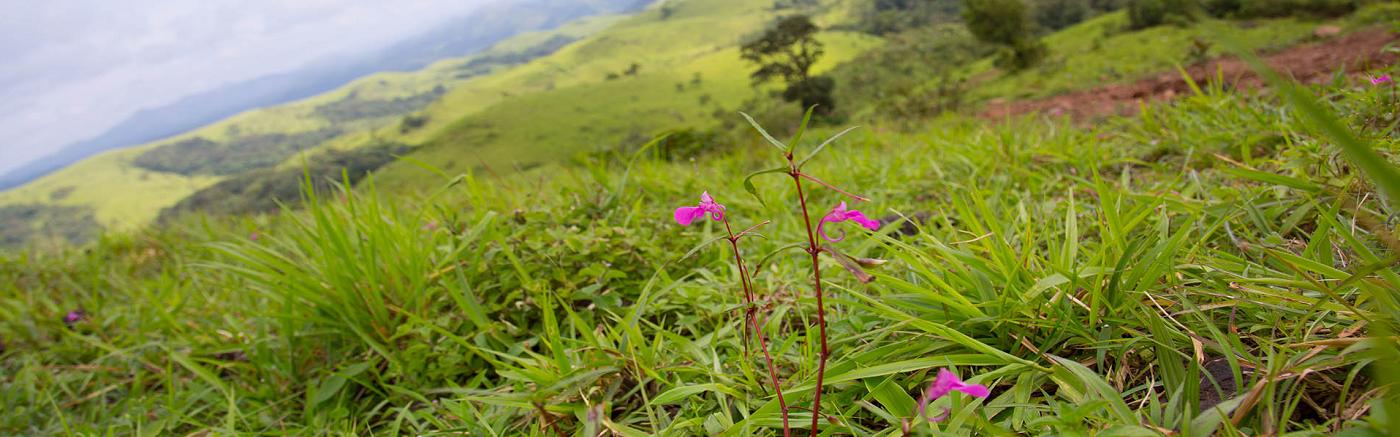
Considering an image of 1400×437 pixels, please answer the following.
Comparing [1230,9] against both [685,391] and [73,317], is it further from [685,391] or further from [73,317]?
[73,317]

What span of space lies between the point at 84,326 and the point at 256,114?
209 meters

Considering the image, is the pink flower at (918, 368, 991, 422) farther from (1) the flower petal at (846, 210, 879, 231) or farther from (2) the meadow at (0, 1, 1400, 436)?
(1) the flower petal at (846, 210, 879, 231)

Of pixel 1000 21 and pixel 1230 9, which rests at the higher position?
pixel 1000 21

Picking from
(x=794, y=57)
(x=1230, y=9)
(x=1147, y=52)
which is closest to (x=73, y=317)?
(x=1147, y=52)

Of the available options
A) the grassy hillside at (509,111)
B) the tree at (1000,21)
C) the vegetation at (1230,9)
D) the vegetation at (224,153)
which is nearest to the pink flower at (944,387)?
the grassy hillside at (509,111)

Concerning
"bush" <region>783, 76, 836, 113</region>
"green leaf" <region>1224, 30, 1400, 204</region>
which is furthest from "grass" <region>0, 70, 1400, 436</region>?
"bush" <region>783, 76, 836, 113</region>

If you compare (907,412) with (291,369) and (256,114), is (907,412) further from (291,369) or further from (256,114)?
(256,114)

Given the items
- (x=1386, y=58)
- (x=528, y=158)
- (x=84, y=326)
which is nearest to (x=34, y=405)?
(x=84, y=326)

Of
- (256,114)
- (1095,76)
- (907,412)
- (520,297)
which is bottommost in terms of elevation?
(1095,76)

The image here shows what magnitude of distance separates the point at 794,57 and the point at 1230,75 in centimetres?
2479

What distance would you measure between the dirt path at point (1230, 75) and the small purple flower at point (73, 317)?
5740 mm

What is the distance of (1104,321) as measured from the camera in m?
1.12

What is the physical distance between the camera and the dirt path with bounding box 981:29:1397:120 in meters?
4.50

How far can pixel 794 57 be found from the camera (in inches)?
1166
